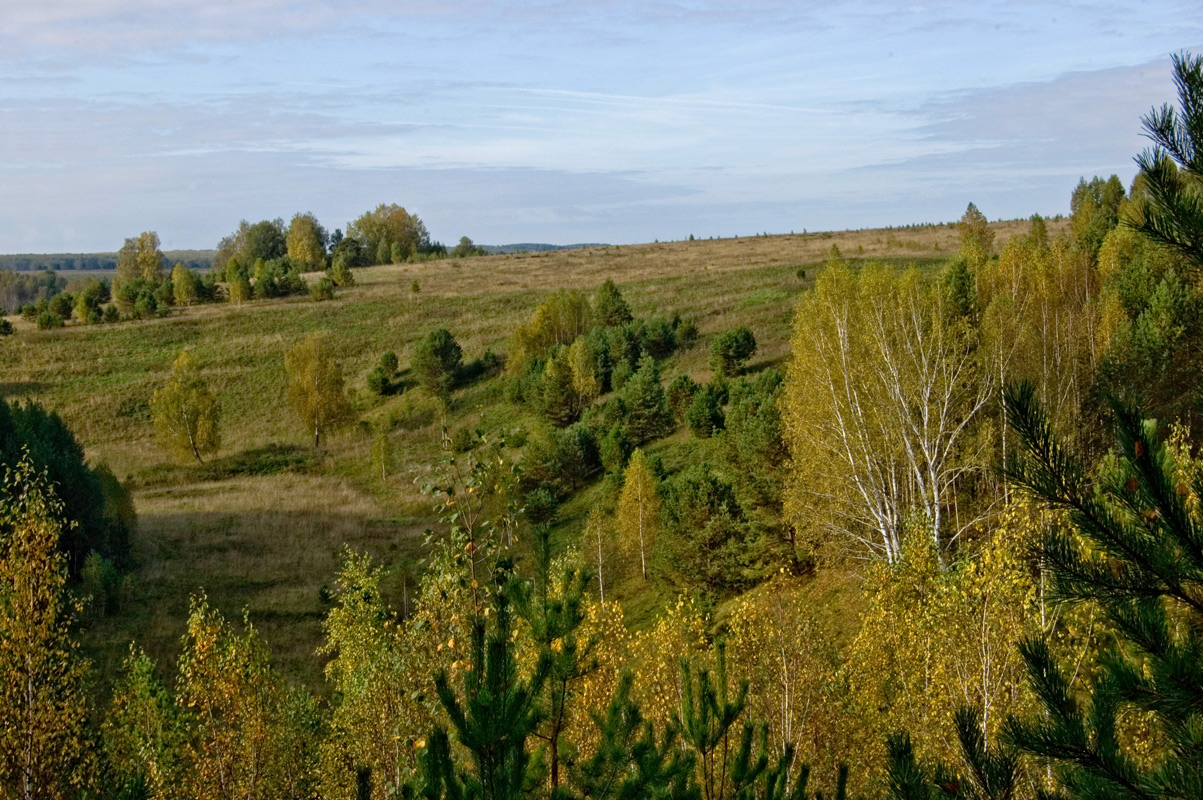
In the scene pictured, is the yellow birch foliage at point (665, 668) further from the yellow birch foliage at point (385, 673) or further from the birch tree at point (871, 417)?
the birch tree at point (871, 417)

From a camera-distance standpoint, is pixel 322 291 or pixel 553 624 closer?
pixel 553 624

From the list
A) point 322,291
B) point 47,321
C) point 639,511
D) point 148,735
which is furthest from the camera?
point 322,291

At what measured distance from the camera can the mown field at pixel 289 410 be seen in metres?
42.6

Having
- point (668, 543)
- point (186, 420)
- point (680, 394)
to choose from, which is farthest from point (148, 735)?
point (186, 420)

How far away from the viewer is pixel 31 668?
43.3 ft

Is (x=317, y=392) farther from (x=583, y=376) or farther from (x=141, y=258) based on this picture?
(x=141, y=258)

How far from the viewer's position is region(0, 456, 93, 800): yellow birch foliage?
A: 13.0 metres

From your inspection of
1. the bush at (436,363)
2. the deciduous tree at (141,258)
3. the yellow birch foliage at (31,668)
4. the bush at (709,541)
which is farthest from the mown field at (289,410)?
the deciduous tree at (141,258)

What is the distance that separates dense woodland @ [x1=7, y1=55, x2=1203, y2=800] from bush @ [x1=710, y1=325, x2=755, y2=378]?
136 mm

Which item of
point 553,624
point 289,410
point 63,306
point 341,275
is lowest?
point 289,410

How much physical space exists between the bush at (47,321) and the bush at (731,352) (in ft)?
211

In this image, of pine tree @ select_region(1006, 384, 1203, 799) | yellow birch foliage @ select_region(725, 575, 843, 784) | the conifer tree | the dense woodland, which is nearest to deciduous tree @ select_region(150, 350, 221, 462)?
the dense woodland

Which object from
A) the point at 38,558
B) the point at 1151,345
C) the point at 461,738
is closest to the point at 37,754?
the point at 38,558

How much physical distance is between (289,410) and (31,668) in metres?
65.1
